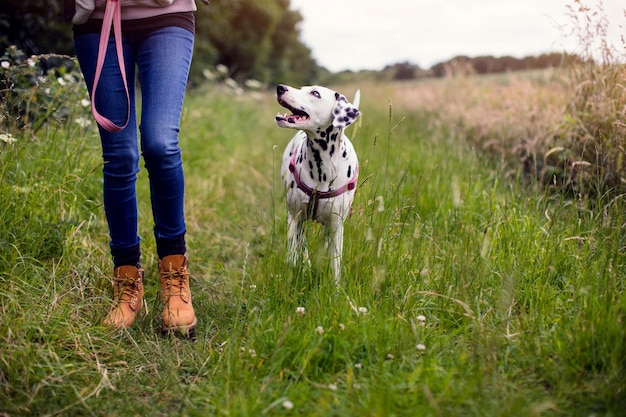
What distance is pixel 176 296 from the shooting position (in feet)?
8.86

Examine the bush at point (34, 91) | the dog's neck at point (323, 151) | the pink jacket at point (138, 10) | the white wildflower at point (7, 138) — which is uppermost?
the pink jacket at point (138, 10)

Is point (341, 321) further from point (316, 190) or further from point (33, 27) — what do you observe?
point (33, 27)

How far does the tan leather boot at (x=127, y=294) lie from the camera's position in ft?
8.85

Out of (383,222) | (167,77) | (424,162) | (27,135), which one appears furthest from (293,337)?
(424,162)

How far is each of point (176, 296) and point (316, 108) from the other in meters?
1.16

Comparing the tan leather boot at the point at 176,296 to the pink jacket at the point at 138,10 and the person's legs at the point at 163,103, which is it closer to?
the person's legs at the point at 163,103

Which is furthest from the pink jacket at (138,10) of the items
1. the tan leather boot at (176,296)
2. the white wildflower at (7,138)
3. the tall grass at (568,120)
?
the tall grass at (568,120)

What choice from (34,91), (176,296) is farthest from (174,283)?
(34,91)

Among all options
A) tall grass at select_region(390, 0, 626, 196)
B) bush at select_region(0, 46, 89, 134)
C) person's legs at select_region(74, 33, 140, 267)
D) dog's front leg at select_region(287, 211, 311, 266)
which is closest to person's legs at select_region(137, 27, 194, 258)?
person's legs at select_region(74, 33, 140, 267)

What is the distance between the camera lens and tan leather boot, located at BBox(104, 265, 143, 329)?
8.85ft

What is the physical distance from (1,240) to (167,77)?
47.7 inches

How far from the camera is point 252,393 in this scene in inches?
78.2

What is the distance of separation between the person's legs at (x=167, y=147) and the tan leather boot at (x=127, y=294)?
16 cm

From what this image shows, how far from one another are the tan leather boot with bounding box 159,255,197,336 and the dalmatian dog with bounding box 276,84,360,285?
21.4 inches
